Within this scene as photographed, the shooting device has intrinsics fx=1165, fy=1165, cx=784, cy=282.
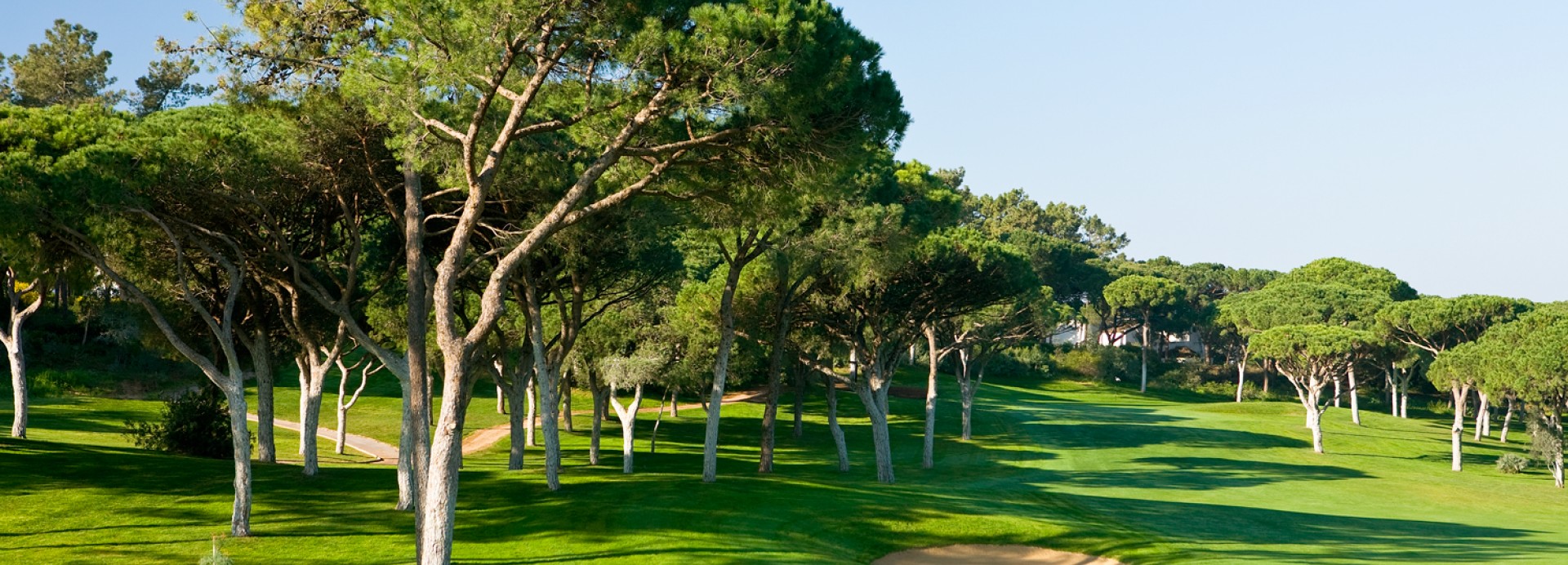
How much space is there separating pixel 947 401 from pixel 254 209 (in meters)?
58.5

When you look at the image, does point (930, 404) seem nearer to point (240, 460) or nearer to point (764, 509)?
point (764, 509)

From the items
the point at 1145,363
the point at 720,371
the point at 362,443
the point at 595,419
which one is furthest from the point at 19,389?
the point at 1145,363

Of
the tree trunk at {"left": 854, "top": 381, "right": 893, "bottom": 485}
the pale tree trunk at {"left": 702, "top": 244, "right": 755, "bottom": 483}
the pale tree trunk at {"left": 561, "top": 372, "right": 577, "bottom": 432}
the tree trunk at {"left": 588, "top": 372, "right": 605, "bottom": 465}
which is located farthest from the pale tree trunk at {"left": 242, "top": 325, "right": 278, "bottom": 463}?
the pale tree trunk at {"left": 561, "top": 372, "right": 577, "bottom": 432}

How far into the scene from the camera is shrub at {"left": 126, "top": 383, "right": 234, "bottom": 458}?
117 feet

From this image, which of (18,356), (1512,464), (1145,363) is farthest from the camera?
(1145,363)

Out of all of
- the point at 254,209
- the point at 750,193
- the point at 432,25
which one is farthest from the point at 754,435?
the point at 432,25

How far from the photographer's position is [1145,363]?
9975cm

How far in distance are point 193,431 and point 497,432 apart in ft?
69.1

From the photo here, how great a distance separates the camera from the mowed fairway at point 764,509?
2255 cm

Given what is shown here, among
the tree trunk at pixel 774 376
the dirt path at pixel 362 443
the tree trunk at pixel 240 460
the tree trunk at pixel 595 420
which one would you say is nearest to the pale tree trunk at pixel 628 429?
the tree trunk at pixel 595 420

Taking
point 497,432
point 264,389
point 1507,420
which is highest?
point 264,389

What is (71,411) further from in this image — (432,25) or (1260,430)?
(1260,430)

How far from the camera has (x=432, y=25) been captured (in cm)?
1700

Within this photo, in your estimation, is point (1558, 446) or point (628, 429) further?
point (1558, 446)
